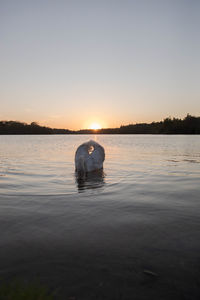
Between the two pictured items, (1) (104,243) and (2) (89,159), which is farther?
(2) (89,159)

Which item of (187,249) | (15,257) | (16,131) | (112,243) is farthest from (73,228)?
(16,131)

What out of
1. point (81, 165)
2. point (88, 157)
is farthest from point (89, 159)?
point (81, 165)

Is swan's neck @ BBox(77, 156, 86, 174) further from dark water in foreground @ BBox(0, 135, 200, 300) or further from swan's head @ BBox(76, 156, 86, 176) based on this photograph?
dark water in foreground @ BBox(0, 135, 200, 300)

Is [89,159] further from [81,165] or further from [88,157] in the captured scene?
[81,165]

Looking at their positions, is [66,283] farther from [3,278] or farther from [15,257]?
[15,257]

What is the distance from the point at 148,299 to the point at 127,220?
8.60 feet

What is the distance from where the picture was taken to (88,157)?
14422 mm

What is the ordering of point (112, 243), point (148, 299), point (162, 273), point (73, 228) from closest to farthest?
point (148, 299) < point (162, 273) < point (112, 243) < point (73, 228)

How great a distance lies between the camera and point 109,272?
308 cm

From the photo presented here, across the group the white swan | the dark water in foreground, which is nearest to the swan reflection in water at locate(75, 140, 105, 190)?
the white swan

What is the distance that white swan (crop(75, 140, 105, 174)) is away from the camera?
45.4 ft

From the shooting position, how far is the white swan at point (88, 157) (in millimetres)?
13827

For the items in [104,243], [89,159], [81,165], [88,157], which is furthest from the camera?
[88,157]

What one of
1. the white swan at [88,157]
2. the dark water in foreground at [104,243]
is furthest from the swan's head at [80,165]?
the dark water in foreground at [104,243]
